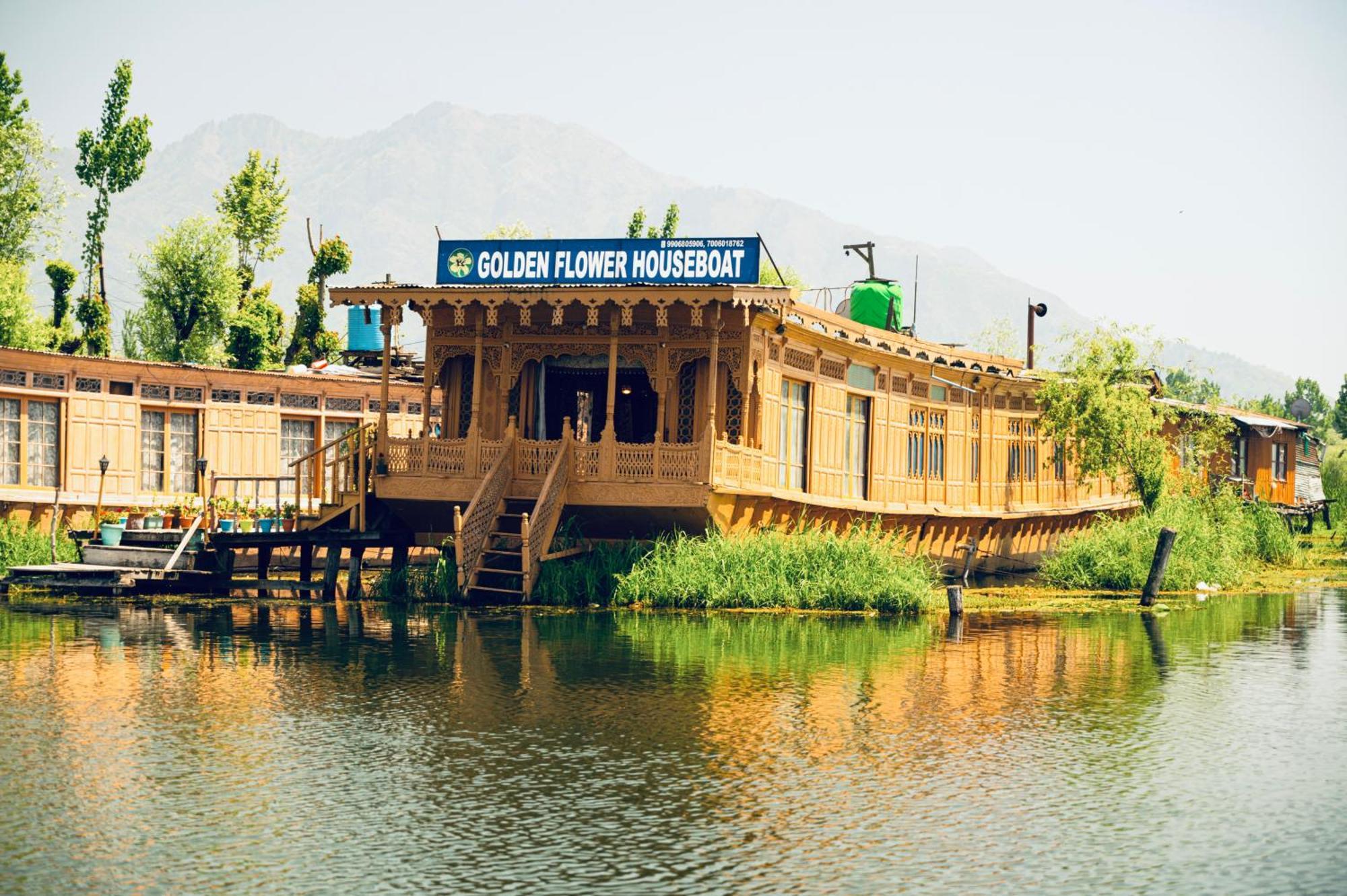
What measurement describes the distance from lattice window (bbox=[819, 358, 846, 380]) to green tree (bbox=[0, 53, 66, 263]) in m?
32.3

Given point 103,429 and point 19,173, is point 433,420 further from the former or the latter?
point 19,173

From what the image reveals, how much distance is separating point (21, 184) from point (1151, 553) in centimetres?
4189

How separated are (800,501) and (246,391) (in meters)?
15.1

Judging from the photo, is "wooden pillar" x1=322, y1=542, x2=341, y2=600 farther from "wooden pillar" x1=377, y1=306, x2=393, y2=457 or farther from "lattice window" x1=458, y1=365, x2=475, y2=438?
"lattice window" x1=458, y1=365, x2=475, y2=438

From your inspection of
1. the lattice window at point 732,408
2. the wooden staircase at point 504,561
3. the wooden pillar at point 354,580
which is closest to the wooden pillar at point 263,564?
the wooden pillar at point 354,580

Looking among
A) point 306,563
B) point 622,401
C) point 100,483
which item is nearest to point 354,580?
point 306,563

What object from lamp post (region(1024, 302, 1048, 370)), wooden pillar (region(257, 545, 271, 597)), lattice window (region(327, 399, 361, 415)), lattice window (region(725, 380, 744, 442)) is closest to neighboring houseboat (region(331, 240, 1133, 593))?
lattice window (region(725, 380, 744, 442))

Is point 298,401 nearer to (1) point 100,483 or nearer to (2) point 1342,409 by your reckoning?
(1) point 100,483

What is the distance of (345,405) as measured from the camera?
4175 cm

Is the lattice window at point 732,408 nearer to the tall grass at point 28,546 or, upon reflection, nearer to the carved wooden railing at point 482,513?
the carved wooden railing at point 482,513

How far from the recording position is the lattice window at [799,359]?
3291cm

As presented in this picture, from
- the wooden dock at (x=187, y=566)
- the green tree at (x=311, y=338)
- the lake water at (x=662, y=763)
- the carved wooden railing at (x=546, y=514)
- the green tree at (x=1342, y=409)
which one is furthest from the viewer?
the green tree at (x=1342, y=409)

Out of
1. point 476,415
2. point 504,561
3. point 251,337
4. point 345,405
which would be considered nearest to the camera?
point 504,561

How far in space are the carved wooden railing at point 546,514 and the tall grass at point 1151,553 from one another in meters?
12.5
